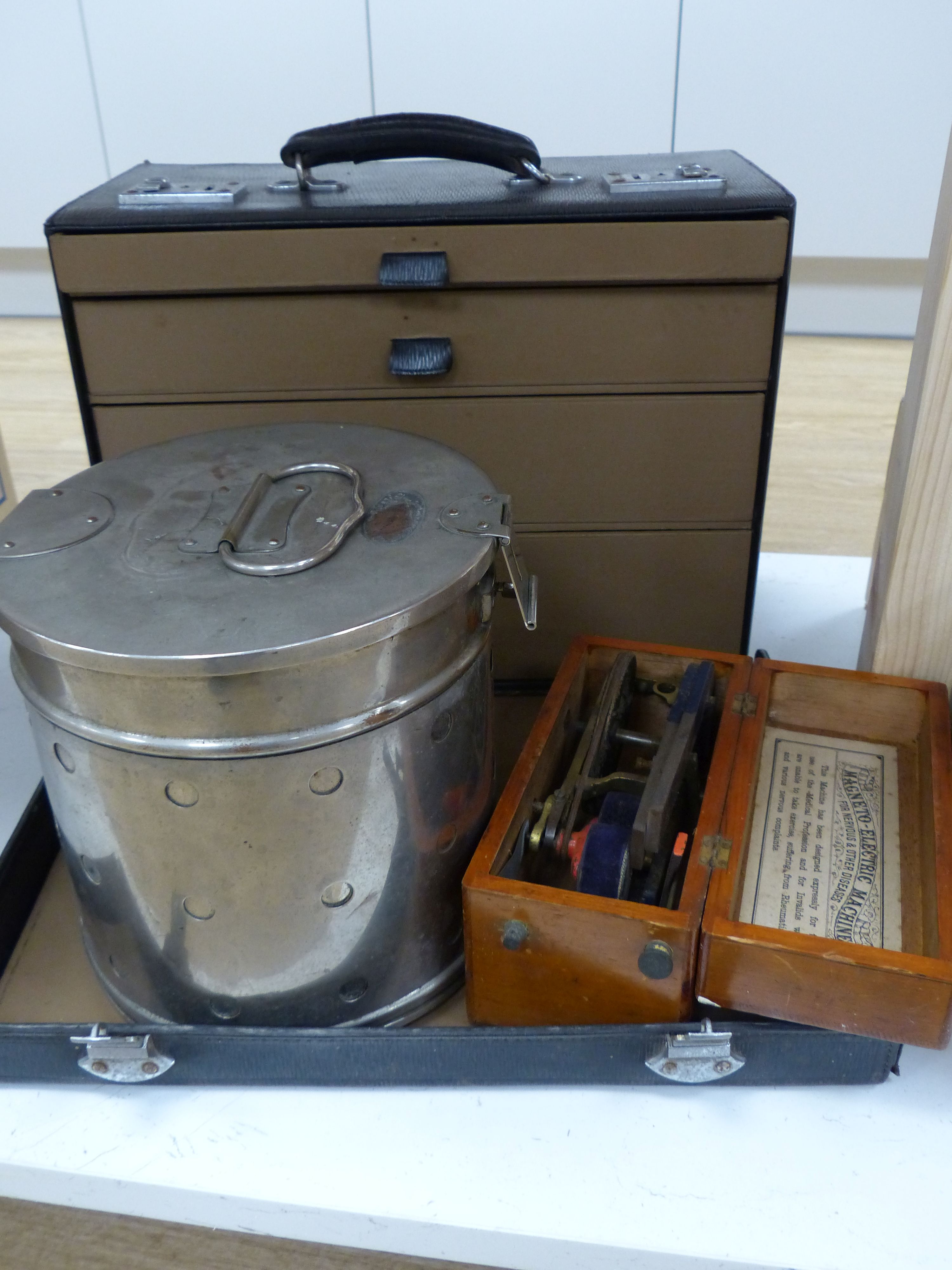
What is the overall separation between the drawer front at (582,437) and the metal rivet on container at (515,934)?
260 millimetres

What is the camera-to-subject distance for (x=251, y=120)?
1.65 m

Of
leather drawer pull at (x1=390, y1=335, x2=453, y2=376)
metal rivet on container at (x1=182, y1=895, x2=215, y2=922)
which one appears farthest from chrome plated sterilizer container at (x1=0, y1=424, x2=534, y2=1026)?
leather drawer pull at (x1=390, y1=335, x2=453, y2=376)

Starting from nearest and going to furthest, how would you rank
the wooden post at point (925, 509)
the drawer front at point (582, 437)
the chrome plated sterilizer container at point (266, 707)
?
the chrome plated sterilizer container at point (266, 707) < the wooden post at point (925, 509) < the drawer front at point (582, 437)

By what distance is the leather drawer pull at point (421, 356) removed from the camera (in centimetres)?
57

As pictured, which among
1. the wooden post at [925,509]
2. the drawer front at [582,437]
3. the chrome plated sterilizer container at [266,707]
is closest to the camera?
the chrome plated sterilizer container at [266,707]

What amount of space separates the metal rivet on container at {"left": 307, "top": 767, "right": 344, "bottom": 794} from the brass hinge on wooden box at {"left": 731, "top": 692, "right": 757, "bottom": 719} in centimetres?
21

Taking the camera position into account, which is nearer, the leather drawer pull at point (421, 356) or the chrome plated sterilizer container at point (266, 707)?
the chrome plated sterilizer container at point (266, 707)

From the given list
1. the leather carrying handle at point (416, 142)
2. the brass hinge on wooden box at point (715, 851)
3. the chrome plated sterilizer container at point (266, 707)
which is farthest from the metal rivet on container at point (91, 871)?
the leather carrying handle at point (416, 142)

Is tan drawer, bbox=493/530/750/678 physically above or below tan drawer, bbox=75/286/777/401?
below

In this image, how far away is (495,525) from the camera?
42 cm

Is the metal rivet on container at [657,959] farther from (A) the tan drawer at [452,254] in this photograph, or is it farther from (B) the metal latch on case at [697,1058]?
(A) the tan drawer at [452,254]

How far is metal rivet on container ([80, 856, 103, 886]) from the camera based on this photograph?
1.40ft

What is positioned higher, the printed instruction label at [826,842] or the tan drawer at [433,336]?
the tan drawer at [433,336]

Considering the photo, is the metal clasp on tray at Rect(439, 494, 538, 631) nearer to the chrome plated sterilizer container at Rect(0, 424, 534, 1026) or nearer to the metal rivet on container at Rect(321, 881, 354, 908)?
the chrome plated sterilizer container at Rect(0, 424, 534, 1026)
